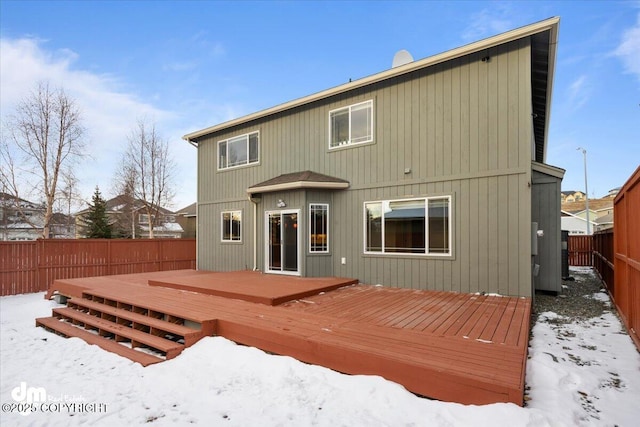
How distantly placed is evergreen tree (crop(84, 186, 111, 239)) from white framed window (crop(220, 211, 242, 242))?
1426 cm

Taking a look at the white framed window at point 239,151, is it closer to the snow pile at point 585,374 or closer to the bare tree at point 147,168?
the snow pile at point 585,374

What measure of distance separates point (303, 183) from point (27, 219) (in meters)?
15.2

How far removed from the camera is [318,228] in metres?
8.36

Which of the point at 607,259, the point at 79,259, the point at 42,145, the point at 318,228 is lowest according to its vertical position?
the point at 79,259

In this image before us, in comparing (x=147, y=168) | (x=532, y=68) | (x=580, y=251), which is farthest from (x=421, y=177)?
(x=147, y=168)

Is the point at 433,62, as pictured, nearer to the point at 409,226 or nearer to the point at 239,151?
the point at 409,226

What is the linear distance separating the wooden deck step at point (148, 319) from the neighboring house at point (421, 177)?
147 inches

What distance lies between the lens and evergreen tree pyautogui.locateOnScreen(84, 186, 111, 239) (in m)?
20.5

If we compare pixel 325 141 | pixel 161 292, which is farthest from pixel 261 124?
pixel 161 292

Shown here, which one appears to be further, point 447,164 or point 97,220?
point 97,220

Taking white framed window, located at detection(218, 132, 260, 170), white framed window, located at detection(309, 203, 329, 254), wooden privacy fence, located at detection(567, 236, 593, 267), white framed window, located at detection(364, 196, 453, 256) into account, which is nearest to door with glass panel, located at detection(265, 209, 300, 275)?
white framed window, located at detection(309, 203, 329, 254)

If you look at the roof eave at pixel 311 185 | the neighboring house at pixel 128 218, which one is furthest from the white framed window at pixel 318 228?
the neighboring house at pixel 128 218

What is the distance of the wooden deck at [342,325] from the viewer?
2.86m

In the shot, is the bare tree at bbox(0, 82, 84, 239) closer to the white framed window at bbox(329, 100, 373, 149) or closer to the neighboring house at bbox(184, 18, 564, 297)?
the neighboring house at bbox(184, 18, 564, 297)
